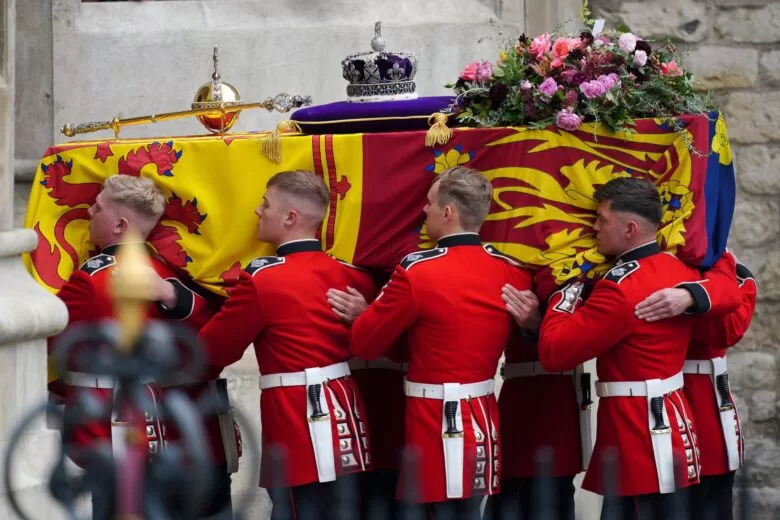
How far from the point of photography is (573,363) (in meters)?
5.06

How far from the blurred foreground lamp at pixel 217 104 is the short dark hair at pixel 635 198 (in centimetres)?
148

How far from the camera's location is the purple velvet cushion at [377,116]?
5.45m

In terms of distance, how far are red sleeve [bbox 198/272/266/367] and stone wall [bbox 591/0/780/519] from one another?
9.05 ft

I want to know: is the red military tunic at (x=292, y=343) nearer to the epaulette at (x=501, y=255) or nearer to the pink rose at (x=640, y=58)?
the epaulette at (x=501, y=255)

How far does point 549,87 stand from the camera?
5160mm

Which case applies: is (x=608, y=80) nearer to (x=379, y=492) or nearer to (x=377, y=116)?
(x=377, y=116)

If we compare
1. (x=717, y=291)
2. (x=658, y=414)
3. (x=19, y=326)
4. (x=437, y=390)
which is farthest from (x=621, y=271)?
(x=19, y=326)

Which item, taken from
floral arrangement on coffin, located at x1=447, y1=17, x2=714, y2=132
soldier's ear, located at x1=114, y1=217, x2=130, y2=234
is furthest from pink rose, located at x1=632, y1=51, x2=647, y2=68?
soldier's ear, located at x1=114, y1=217, x2=130, y2=234

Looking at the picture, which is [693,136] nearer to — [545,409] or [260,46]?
[545,409]

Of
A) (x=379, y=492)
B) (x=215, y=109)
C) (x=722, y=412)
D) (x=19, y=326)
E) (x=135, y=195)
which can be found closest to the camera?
(x=19, y=326)

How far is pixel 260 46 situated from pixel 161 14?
453mm

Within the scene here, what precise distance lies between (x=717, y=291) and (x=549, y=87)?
823 millimetres

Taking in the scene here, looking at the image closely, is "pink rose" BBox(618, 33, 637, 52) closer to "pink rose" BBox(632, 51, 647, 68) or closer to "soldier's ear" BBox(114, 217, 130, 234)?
"pink rose" BBox(632, 51, 647, 68)

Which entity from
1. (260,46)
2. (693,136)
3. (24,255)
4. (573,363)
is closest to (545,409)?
(573,363)
